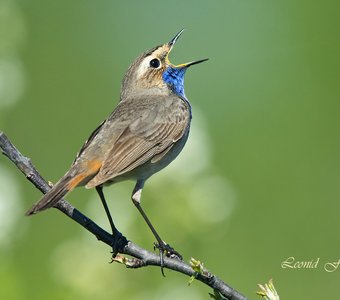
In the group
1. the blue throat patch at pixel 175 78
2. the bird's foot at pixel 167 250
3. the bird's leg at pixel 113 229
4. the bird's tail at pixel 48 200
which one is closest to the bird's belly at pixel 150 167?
the bird's leg at pixel 113 229

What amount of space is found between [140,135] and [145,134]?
0.19 ft

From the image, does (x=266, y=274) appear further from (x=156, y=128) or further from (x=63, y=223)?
(x=156, y=128)

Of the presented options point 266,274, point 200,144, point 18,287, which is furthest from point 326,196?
point 18,287

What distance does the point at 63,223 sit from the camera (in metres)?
10.4

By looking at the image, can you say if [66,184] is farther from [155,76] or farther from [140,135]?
[155,76]

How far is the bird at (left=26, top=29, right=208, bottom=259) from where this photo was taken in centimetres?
653

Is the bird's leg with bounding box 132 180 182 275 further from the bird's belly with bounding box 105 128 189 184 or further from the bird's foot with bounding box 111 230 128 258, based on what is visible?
the bird's foot with bounding box 111 230 128 258

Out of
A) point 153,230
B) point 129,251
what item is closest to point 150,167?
point 153,230

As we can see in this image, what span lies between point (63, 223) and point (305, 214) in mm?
2713

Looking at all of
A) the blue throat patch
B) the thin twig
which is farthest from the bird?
the thin twig

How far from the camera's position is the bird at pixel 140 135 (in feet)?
21.4

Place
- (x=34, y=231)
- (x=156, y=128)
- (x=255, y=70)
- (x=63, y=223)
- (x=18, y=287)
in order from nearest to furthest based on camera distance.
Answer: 1. (x=18, y=287)
2. (x=156, y=128)
3. (x=34, y=231)
4. (x=63, y=223)
5. (x=255, y=70)

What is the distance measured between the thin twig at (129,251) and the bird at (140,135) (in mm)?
165

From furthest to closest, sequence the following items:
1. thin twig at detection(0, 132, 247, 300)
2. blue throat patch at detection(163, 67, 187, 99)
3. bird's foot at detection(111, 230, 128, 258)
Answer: blue throat patch at detection(163, 67, 187, 99) → bird's foot at detection(111, 230, 128, 258) → thin twig at detection(0, 132, 247, 300)
